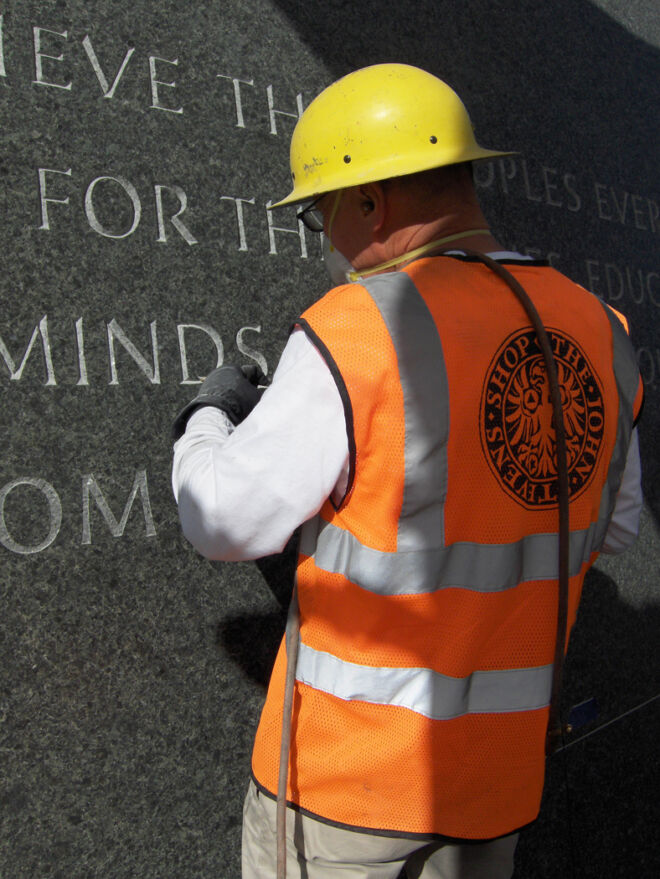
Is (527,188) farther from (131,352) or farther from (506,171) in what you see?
(131,352)

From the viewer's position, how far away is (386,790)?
150cm

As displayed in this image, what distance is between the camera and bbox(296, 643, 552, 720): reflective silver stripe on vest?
1485 mm

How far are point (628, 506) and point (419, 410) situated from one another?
0.84m

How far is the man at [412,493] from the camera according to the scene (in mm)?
1362

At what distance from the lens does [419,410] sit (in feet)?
4.47

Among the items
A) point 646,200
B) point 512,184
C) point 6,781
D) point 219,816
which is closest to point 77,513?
point 6,781

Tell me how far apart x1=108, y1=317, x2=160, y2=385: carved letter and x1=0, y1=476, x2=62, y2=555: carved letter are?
14.9 inches

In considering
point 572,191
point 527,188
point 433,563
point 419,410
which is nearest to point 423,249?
point 419,410

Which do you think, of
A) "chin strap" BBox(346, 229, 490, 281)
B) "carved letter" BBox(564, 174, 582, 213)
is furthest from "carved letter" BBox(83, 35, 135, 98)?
"carved letter" BBox(564, 174, 582, 213)

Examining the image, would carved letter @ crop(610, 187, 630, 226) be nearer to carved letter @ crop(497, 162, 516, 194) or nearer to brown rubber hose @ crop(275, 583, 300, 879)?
carved letter @ crop(497, 162, 516, 194)

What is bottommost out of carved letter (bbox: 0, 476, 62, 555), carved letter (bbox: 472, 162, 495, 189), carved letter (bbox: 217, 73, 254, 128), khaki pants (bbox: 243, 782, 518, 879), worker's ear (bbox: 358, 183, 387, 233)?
khaki pants (bbox: 243, 782, 518, 879)

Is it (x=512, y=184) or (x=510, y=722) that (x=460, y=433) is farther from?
(x=512, y=184)

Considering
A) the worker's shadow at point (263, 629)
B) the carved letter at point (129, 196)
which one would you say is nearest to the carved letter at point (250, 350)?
the carved letter at point (129, 196)

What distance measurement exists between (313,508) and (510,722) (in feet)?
2.08
